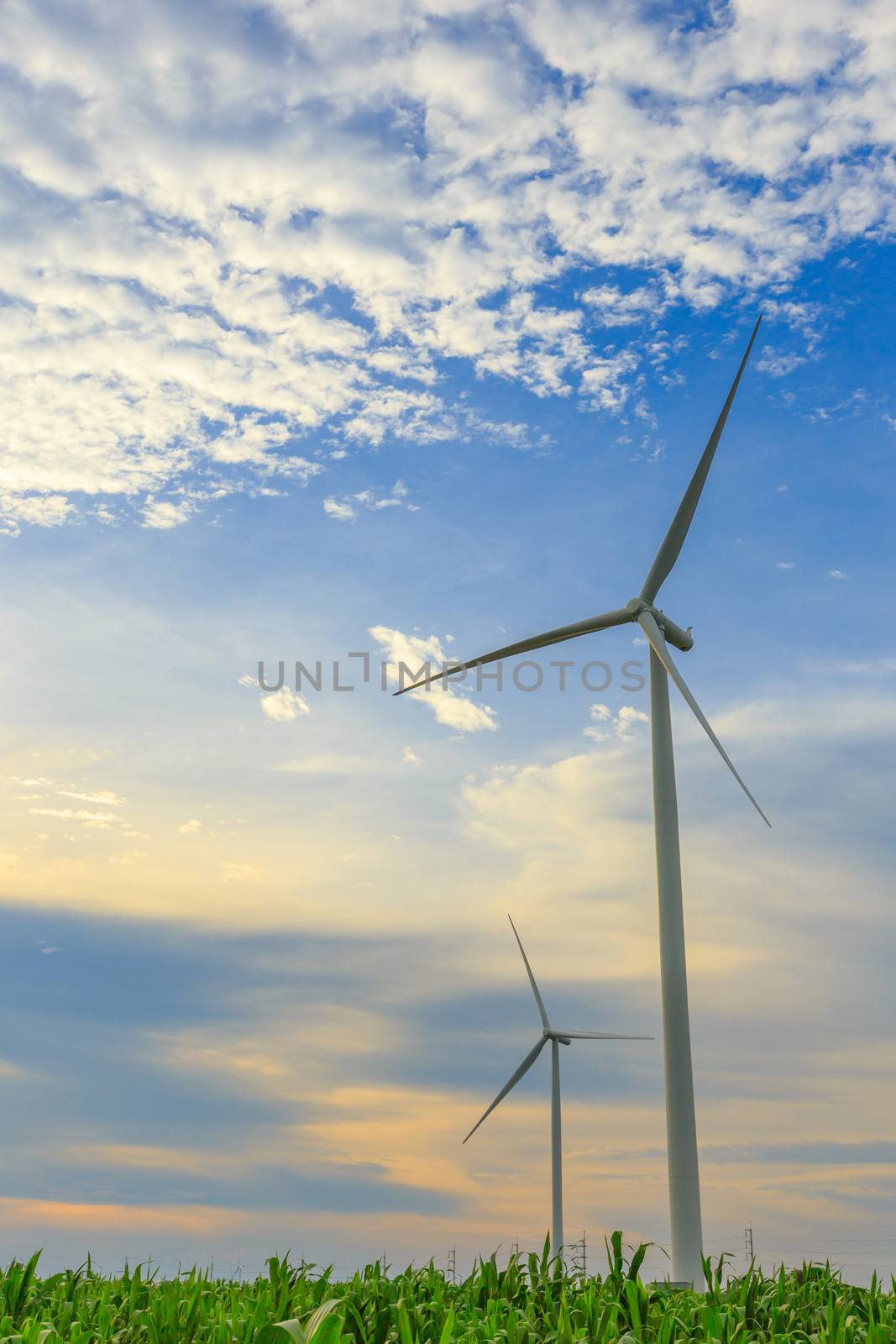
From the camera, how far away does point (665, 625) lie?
32.9m

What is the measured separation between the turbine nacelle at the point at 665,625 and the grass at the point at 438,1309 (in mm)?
19646

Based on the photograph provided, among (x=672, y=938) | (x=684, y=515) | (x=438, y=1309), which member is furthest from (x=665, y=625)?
(x=438, y=1309)

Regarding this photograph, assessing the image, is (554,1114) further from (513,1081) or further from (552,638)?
(552,638)

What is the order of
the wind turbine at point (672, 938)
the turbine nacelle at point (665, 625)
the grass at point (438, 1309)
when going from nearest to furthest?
the grass at point (438, 1309) → the wind turbine at point (672, 938) → the turbine nacelle at point (665, 625)

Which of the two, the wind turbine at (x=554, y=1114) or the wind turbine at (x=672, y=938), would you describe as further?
the wind turbine at (x=554, y=1114)

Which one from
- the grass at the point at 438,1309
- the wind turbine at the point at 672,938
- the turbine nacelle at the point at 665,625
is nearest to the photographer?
the grass at the point at 438,1309

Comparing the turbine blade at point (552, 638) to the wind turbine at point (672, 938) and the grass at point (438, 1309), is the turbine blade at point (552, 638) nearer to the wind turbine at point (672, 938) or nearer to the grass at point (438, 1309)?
the wind turbine at point (672, 938)

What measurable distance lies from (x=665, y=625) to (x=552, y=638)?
3709 mm

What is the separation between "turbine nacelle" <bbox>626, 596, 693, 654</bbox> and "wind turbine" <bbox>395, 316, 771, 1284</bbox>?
3 centimetres

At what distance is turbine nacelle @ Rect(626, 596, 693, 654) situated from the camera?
107ft

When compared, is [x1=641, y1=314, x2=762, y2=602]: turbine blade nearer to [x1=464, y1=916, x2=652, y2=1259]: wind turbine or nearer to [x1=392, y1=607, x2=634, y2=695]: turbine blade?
[x1=392, y1=607, x2=634, y2=695]: turbine blade

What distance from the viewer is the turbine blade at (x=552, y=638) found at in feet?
109

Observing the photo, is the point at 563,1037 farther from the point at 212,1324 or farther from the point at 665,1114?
the point at 212,1324

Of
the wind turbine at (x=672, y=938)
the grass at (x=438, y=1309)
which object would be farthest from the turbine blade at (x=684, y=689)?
the grass at (x=438, y=1309)
